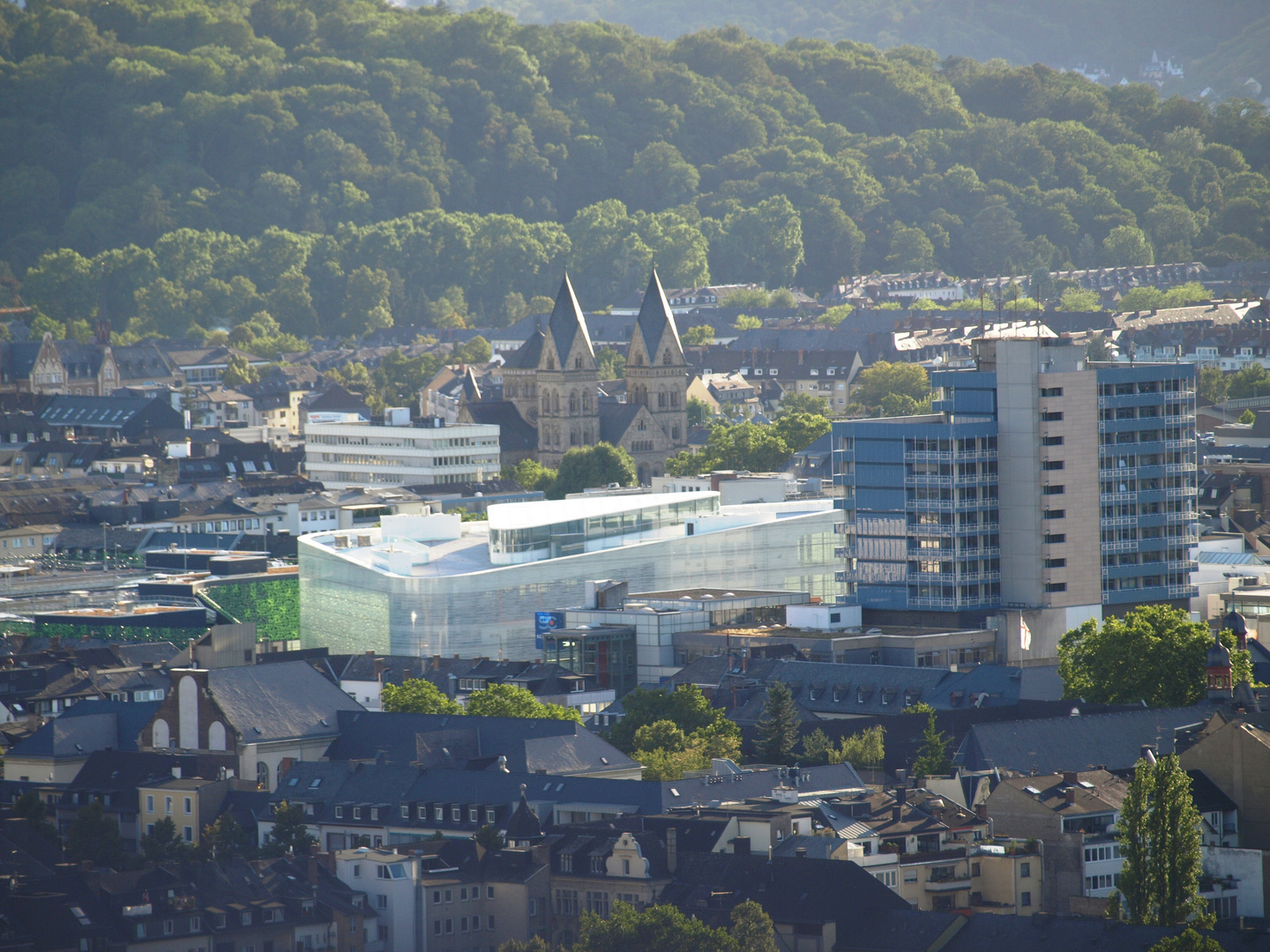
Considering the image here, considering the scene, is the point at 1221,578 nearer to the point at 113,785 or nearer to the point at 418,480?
the point at 113,785

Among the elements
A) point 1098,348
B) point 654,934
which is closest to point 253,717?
point 654,934

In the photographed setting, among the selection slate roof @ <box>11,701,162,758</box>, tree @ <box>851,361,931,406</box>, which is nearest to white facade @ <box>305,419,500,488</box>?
tree @ <box>851,361,931,406</box>

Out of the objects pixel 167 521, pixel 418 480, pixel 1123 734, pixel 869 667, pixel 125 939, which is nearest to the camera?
pixel 125 939

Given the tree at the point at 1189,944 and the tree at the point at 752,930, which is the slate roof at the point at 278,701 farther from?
the tree at the point at 1189,944

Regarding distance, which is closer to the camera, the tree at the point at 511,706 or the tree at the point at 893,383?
the tree at the point at 511,706

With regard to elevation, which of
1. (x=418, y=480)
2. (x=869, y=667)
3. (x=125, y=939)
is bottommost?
(x=125, y=939)

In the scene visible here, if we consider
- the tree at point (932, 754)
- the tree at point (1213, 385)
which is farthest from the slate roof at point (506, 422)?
the tree at point (932, 754)

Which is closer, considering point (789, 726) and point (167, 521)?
point (789, 726)

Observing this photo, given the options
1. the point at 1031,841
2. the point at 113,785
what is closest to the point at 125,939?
the point at 113,785
